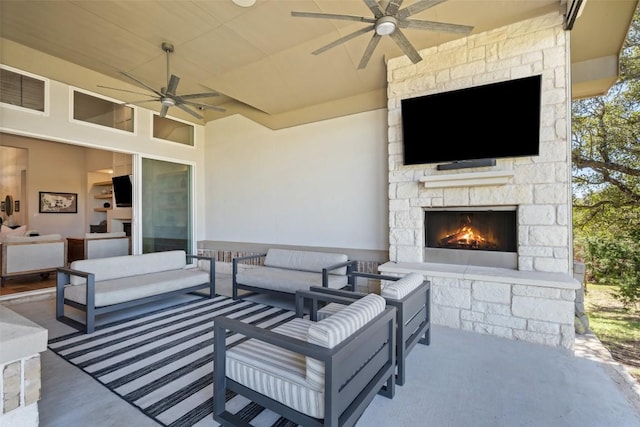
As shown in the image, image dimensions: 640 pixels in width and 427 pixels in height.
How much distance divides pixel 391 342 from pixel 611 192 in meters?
4.74

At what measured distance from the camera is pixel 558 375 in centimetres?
243

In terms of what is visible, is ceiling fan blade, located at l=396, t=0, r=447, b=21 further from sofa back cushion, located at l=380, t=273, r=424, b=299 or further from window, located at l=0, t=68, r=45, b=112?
window, located at l=0, t=68, r=45, b=112

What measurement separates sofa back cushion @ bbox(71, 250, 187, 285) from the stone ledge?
3216 mm

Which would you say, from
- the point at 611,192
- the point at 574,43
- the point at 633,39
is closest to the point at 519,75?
the point at 574,43

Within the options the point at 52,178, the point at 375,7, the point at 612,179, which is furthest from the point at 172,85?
the point at 52,178

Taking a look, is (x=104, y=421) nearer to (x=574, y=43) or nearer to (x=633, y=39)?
(x=574, y=43)

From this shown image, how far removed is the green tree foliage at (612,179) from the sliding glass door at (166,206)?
23.7ft

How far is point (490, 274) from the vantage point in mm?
3250

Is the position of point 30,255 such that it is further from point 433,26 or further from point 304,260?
point 433,26

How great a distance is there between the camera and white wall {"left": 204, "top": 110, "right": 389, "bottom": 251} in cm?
473

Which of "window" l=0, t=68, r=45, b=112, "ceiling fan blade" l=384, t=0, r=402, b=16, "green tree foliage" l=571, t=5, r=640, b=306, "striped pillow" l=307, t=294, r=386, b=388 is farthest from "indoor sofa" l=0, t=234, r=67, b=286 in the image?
"green tree foliage" l=571, t=5, r=640, b=306

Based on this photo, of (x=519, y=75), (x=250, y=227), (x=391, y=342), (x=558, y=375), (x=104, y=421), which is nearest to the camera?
(x=104, y=421)

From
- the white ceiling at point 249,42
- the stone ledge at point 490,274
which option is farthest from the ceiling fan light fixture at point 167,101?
the stone ledge at point 490,274

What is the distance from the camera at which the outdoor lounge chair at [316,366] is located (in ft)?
4.79
